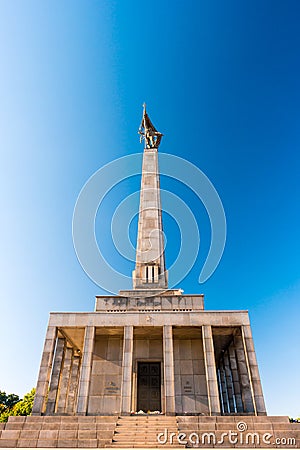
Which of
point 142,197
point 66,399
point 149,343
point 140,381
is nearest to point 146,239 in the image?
point 142,197

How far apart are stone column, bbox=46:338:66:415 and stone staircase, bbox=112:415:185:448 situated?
17.8ft

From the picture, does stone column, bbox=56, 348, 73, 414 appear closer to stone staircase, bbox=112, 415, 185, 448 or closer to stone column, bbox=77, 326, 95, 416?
stone column, bbox=77, 326, 95, 416

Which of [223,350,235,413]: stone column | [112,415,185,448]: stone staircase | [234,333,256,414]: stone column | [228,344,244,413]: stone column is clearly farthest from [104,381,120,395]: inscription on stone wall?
[223,350,235,413]: stone column

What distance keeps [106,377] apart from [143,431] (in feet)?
23.1

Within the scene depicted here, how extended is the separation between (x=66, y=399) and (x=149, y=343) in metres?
6.95

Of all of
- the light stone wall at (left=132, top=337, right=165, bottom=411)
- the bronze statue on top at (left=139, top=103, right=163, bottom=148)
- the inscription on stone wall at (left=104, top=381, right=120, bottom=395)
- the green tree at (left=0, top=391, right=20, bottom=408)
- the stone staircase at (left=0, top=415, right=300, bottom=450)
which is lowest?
the stone staircase at (left=0, top=415, right=300, bottom=450)

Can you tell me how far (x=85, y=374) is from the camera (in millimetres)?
17453

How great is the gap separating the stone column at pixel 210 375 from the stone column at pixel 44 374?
8859mm

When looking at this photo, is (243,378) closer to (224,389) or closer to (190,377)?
(190,377)

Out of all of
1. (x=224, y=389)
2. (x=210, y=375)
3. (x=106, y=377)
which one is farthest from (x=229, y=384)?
(x=106, y=377)

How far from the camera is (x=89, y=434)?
13.0 m

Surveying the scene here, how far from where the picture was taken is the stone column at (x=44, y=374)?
16562 mm

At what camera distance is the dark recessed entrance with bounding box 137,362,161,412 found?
20.0 m

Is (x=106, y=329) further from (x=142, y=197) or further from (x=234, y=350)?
(x=142, y=197)
